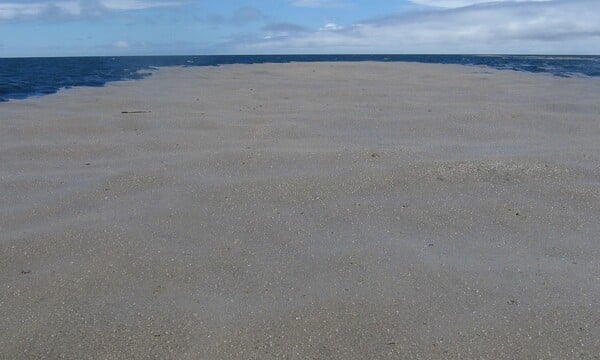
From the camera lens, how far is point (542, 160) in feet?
20.8

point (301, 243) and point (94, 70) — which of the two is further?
point (94, 70)

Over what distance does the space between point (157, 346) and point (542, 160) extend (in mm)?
5221

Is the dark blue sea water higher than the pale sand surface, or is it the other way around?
the dark blue sea water

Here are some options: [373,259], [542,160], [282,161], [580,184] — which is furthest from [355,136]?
[373,259]

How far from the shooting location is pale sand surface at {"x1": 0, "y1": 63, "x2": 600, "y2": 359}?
3.04 meters

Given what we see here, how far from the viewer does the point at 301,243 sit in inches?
167

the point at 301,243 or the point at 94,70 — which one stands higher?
the point at 94,70

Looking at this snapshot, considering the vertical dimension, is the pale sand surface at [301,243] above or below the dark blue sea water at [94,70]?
below

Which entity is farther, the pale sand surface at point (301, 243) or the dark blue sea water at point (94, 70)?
the dark blue sea water at point (94, 70)

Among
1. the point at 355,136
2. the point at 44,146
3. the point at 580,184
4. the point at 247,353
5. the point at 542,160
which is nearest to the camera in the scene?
the point at 247,353

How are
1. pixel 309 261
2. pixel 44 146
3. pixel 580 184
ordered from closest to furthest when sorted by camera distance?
1. pixel 309 261
2. pixel 580 184
3. pixel 44 146

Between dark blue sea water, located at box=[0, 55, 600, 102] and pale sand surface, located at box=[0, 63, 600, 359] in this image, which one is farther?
dark blue sea water, located at box=[0, 55, 600, 102]

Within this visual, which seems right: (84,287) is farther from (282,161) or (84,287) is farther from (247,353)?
(282,161)

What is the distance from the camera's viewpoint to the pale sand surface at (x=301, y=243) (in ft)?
9.96
